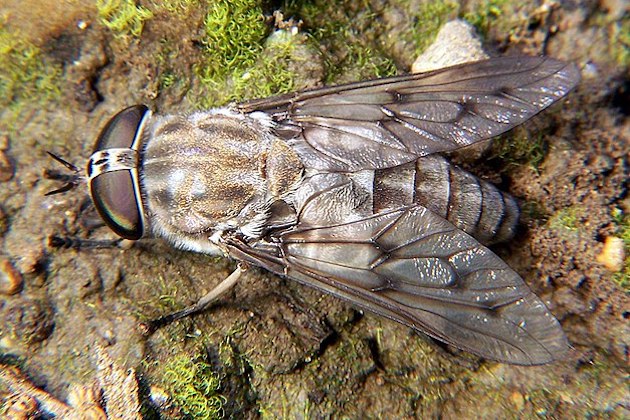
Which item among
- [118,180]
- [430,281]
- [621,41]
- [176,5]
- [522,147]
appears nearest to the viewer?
[430,281]

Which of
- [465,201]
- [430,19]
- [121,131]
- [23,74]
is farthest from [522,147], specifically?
[23,74]

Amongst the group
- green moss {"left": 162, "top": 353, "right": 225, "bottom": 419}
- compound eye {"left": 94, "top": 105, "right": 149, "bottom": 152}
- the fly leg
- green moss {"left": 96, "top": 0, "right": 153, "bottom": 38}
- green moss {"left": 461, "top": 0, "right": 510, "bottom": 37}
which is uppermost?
green moss {"left": 96, "top": 0, "right": 153, "bottom": 38}

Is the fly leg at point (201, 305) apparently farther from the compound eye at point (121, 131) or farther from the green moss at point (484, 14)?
the green moss at point (484, 14)

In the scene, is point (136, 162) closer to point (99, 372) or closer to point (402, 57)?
point (99, 372)

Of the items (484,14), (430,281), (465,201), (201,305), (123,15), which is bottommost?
(201,305)

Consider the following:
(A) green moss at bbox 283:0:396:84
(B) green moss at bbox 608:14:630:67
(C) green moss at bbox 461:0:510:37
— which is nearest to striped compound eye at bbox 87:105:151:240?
(A) green moss at bbox 283:0:396:84

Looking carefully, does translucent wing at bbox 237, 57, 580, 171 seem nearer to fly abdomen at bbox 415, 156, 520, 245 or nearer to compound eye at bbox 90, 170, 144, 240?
A: fly abdomen at bbox 415, 156, 520, 245

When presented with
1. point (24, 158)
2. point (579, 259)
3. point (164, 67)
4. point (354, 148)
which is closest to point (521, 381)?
point (579, 259)

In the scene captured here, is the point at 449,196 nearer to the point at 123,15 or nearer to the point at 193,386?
the point at 193,386
